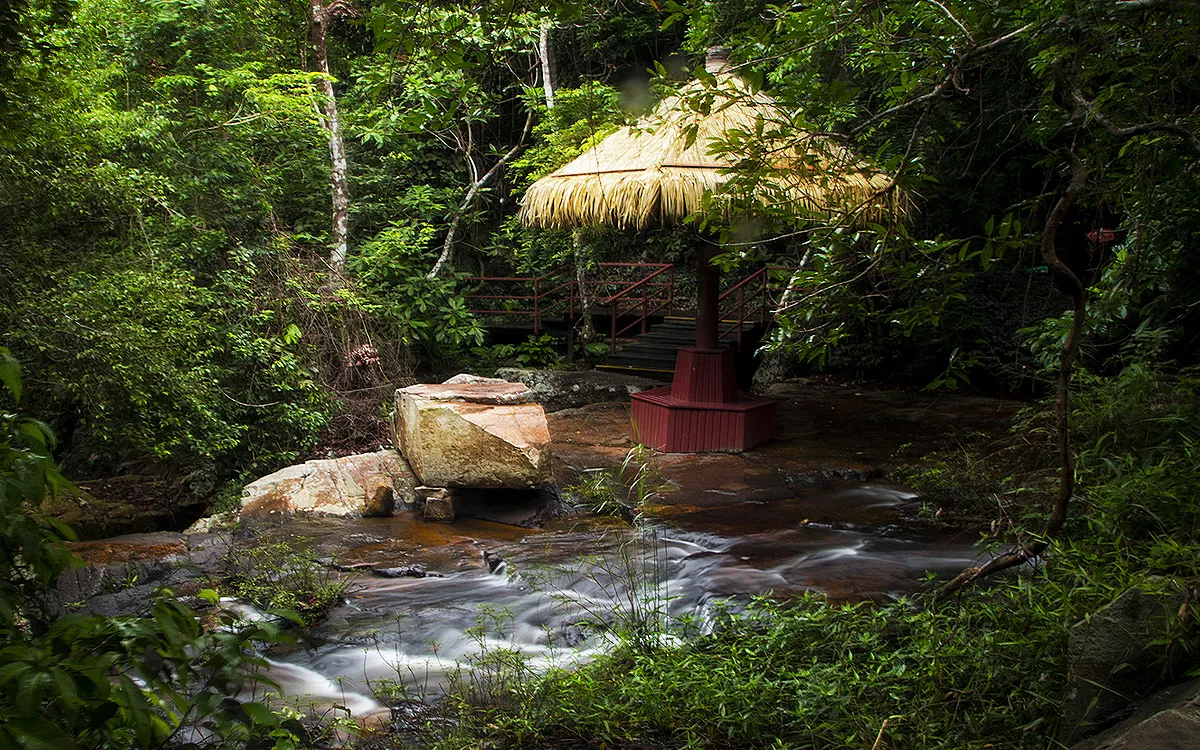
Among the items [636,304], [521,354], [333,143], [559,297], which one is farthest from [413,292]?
[636,304]

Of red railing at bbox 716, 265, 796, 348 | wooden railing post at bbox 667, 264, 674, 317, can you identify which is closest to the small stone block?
red railing at bbox 716, 265, 796, 348

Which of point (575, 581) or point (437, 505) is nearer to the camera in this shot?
point (575, 581)

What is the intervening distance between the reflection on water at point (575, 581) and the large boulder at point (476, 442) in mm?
455

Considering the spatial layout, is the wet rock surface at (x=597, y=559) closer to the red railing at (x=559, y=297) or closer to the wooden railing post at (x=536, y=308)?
the wooden railing post at (x=536, y=308)

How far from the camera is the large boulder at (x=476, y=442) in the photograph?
661cm

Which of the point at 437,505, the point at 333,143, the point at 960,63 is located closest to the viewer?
the point at 960,63

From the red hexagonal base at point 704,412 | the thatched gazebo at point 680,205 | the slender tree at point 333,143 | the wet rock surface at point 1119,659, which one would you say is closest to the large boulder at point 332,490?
the red hexagonal base at point 704,412

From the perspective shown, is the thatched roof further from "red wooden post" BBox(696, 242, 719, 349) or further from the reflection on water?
the reflection on water

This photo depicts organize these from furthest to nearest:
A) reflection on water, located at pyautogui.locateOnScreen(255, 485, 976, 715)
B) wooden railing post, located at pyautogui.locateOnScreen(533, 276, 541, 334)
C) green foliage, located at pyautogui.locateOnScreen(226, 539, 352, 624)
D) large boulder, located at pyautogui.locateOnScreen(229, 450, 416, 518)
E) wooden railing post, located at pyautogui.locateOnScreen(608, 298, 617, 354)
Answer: wooden railing post, located at pyautogui.locateOnScreen(533, 276, 541, 334) < wooden railing post, located at pyautogui.locateOnScreen(608, 298, 617, 354) < large boulder, located at pyautogui.locateOnScreen(229, 450, 416, 518) < green foliage, located at pyautogui.locateOnScreen(226, 539, 352, 624) < reflection on water, located at pyautogui.locateOnScreen(255, 485, 976, 715)

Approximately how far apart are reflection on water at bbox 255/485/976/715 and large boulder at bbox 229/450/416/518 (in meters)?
0.48

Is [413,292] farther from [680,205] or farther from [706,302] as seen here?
[680,205]

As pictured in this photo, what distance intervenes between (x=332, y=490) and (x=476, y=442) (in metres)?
1.21

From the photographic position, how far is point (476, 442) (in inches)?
262

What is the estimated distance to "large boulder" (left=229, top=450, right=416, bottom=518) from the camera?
6.75 meters
